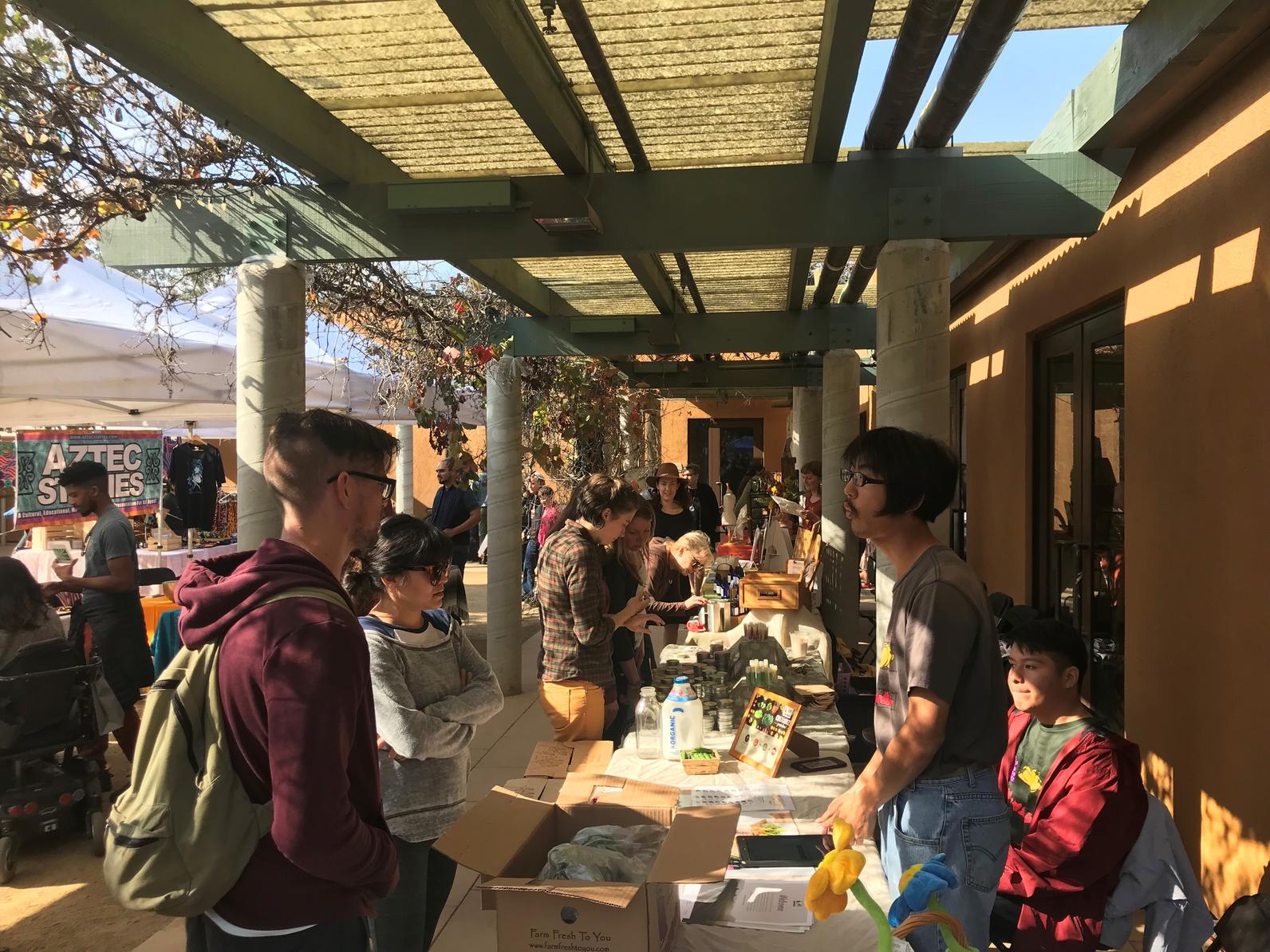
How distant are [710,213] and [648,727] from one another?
7.10ft

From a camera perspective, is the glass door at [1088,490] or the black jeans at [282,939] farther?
Answer: the glass door at [1088,490]

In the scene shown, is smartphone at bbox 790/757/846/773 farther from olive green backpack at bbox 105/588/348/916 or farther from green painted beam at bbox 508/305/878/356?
green painted beam at bbox 508/305/878/356

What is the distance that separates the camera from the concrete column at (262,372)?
3.66 m

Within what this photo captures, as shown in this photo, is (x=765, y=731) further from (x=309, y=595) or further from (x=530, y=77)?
(x=530, y=77)

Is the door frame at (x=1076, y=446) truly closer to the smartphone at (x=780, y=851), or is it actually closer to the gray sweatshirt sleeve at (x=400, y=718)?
the smartphone at (x=780, y=851)

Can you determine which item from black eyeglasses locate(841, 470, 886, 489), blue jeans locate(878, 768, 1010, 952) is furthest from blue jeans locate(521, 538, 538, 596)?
blue jeans locate(878, 768, 1010, 952)

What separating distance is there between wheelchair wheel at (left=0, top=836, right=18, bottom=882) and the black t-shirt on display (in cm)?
575

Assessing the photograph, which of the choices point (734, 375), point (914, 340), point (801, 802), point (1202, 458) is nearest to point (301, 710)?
point (801, 802)

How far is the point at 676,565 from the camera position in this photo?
608 centimetres

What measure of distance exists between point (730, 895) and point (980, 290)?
6259 millimetres

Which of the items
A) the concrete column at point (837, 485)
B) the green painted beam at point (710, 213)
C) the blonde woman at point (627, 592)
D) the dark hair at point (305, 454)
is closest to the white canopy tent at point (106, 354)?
the green painted beam at point (710, 213)

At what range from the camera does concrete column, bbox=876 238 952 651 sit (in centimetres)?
363

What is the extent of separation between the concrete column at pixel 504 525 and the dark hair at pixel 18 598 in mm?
3229

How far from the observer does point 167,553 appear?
8383mm
